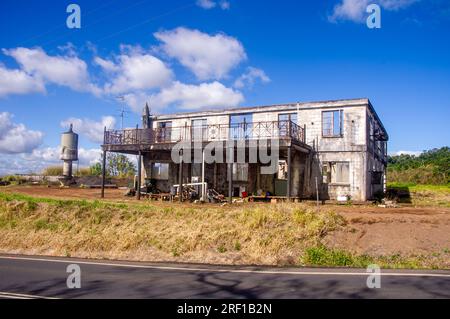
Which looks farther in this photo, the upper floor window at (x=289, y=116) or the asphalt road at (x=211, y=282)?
the upper floor window at (x=289, y=116)

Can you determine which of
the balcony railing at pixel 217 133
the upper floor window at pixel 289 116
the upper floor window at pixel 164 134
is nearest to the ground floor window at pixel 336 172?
the balcony railing at pixel 217 133

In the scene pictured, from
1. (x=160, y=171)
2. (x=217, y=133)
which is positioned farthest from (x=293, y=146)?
(x=160, y=171)

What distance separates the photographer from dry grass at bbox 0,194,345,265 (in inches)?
479

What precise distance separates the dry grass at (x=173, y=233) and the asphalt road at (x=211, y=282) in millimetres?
2970

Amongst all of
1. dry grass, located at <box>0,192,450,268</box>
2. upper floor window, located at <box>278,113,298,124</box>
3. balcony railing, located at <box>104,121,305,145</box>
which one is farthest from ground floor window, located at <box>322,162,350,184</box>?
dry grass, located at <box>0,192,450,268</box>

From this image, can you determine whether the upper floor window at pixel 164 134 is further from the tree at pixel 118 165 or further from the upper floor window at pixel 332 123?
the tree at pixel 118 165

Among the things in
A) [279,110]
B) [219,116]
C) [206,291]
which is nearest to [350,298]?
[206,291]

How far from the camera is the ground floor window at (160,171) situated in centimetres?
2756

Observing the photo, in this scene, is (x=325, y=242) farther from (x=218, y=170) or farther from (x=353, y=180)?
(x=218, y=170)

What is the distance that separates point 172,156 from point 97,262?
54.8ft

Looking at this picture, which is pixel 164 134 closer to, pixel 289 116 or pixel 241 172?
pixel 241 172

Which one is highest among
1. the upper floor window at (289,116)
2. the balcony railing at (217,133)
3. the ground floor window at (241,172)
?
the upper floor window at (289,116)

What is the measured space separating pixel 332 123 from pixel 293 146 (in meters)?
4.40

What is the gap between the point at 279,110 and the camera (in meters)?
23.9
